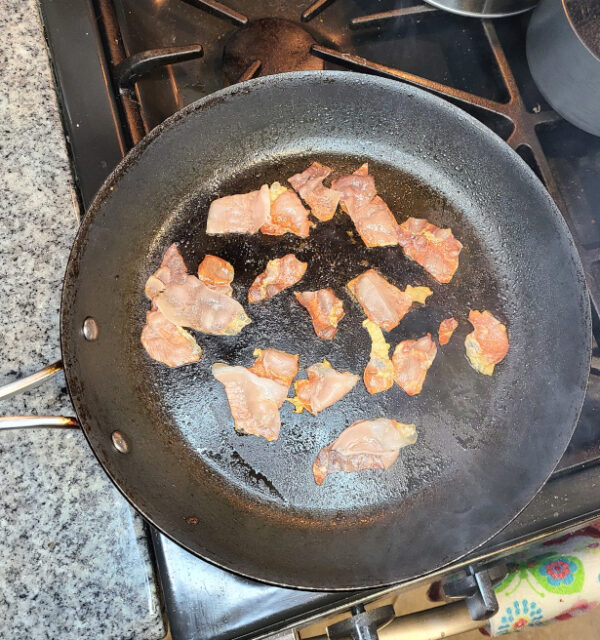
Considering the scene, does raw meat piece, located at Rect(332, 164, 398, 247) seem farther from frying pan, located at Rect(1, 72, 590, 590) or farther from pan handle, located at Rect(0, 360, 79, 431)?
pan handle, located at Rect(0, 360, 79, 431)

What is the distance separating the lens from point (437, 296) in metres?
1.18

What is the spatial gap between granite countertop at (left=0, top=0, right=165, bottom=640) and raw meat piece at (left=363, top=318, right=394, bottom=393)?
20.6 inches

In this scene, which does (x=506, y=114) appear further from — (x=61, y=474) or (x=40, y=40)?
(x=61, y=474)

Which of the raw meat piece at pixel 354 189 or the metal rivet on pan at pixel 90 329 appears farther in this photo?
the raw meat piece at pixel 354 189

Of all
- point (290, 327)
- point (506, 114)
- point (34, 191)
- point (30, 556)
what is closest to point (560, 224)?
point (506, 114)

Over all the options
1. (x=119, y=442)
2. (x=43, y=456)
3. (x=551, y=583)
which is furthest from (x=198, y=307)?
(x=551, y=583)

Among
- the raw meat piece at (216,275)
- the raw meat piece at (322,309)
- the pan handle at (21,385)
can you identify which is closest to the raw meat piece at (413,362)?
the raw meat piece at (322,309)

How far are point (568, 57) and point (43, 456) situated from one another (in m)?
1.25

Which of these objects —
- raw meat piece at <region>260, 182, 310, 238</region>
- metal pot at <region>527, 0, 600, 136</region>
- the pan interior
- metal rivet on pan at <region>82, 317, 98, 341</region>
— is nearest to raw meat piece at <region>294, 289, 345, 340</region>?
the pan interior

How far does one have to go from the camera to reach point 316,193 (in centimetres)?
117

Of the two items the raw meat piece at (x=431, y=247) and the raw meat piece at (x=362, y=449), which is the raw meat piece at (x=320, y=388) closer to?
the raw meat piece at (x=362, y=449)

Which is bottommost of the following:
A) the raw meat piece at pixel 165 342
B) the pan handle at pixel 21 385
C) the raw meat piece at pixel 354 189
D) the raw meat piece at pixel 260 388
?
the raw meat piece at pixel 260 388

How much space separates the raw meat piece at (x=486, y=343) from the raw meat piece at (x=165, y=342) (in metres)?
0.58

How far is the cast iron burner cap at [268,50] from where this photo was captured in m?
1.18
